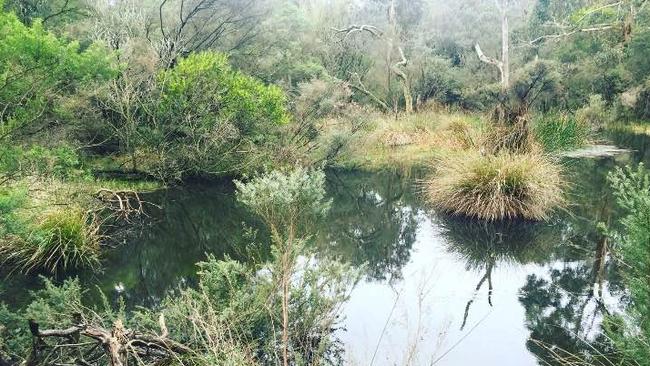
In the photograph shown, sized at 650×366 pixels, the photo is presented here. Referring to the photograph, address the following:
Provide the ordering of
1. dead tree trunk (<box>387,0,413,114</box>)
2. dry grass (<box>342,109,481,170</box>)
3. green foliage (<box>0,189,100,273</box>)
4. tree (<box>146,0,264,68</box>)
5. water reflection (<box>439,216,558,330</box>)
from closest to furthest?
1. green foliage (<box>0,189,100,273</box>)
2. water reflection (<box>439,216,558,330</box>)
3. dry grass (<box>342,109,481,170</box>)
4. tree (<box>146,0,264,68</box>)
5. dead tree trunk (<box>387,0,413,114</box>)

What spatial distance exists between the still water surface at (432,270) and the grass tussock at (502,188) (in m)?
0.27

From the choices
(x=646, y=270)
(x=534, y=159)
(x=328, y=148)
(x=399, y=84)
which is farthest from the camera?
(x=399, y=84)

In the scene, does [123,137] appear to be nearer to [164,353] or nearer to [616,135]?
[164,353]

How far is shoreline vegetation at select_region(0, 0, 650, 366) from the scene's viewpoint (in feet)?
15.1

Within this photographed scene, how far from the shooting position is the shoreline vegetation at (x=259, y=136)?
182 inches

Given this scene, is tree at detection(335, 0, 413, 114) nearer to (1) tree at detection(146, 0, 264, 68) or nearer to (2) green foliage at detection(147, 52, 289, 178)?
(1) tree at detection(146, 0, 264, 68)

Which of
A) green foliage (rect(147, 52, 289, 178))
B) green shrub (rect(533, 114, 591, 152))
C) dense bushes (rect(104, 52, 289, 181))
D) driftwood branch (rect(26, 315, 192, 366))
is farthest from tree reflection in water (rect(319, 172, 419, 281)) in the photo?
green shrub (rect(533, 114, 591, 152))

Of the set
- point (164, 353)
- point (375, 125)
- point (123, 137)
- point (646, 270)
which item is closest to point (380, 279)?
point (164, 353)

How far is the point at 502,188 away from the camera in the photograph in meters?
10.0

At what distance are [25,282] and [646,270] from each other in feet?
22.6

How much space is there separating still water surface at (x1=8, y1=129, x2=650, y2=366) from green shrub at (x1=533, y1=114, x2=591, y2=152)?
1.29 metres

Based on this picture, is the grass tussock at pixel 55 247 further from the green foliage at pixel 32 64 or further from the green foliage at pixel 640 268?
the green foliage at pixel 640 268

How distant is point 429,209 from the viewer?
451 inches

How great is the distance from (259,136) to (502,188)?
251 inches
